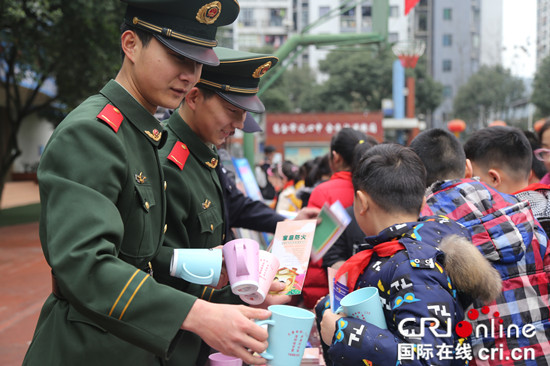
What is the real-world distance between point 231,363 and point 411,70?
38529mm

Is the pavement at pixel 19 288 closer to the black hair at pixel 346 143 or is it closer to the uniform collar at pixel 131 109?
the black hair at pixel 346 143

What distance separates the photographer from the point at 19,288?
7.01 meters

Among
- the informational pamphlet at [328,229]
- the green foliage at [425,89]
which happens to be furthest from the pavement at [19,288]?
the green foliage at [425,89]

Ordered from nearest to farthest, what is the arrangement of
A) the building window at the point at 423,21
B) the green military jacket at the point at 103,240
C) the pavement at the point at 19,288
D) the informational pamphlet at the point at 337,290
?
the green military jacket at the point at 103,240, the informational pamphlet at the point at 337,290, the pavement at the point at 19,288, the building window at the point at 423,21

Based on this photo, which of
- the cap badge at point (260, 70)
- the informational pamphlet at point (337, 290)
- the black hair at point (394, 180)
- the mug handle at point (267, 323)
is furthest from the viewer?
the cap badge at point (260, 70)

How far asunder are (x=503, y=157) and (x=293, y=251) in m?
1.47

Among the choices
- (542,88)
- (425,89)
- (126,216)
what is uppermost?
(126,216)

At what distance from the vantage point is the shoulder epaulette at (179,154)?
80.1 inches

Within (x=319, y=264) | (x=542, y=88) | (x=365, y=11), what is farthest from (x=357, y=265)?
(x=365, y=11)

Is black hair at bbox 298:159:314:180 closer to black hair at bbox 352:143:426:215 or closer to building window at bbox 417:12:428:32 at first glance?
black hair at bbox 352:143:426:215

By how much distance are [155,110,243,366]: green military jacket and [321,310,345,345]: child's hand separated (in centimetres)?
35

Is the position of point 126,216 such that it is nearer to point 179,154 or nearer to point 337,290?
point 179,154

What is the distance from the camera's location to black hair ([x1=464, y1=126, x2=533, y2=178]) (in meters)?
2.80

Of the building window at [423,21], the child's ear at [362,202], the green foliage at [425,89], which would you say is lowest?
the green foliage at [425,89]
